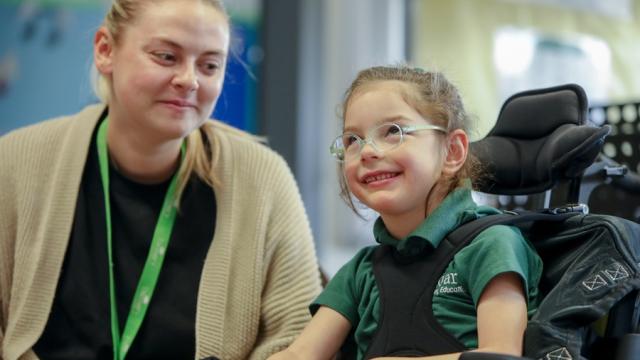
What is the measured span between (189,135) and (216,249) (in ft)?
0.94

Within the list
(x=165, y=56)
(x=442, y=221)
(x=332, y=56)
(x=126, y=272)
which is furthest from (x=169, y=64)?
(x=332, y=56)

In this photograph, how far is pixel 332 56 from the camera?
3.67 meters

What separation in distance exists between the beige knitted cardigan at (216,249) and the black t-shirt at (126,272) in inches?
1.7

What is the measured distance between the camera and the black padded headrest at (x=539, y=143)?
1317 mm

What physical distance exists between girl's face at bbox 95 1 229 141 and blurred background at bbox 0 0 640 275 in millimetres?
1551

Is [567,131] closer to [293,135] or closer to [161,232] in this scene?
[161,232]

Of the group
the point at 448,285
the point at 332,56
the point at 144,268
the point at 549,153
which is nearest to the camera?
the point at 448,285

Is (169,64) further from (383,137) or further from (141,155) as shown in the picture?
(383,137)

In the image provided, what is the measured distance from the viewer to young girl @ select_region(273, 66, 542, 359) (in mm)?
1196

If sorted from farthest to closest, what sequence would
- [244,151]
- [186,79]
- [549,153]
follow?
1. [244,151]
2. [186,79]
3. [549,153]

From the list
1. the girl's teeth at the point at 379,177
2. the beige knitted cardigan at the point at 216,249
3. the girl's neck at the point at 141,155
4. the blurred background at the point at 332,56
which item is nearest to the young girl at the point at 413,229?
the girl's teeth at the point at 379,177

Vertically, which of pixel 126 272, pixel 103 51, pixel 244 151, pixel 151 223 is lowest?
pixel 126 272

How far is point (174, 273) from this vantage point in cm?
176

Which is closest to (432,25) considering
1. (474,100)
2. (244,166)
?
(474,100)
